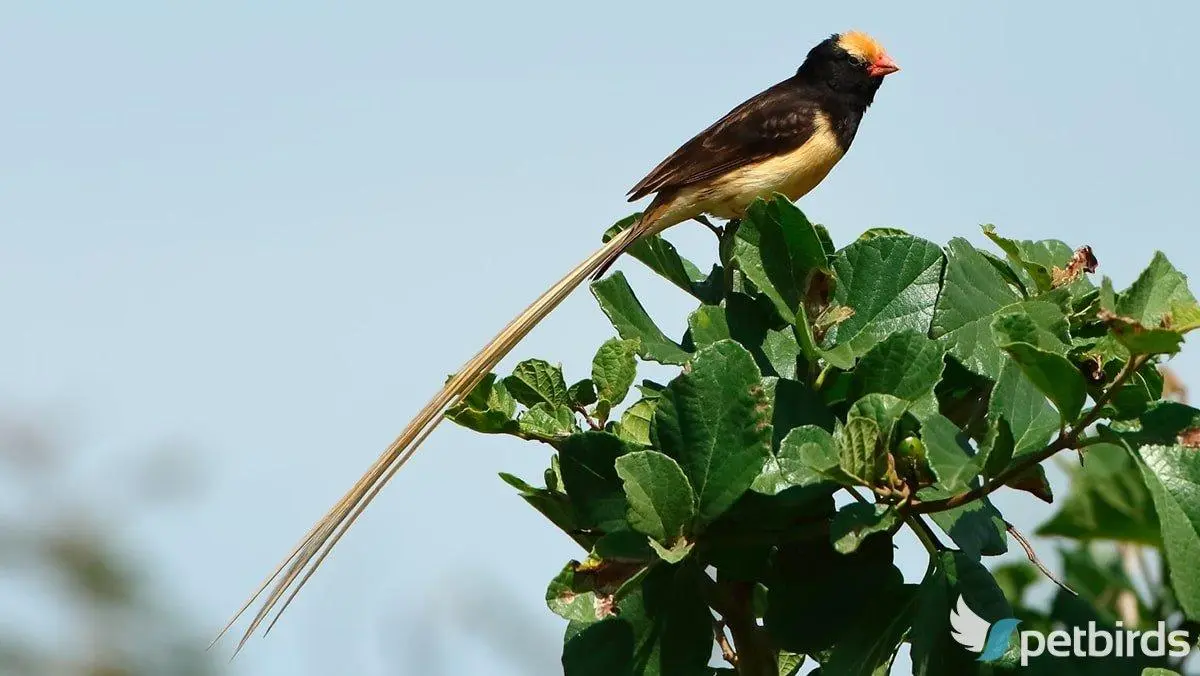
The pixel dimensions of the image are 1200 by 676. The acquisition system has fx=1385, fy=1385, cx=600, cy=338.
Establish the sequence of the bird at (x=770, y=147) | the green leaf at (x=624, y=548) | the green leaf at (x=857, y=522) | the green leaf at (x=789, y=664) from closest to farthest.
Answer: the green leaf at (x=857, y=522) → the green leaf at (x=624, y=548) → the green leaf at (x=789, y=664) → the bird at (x=770, y=147)

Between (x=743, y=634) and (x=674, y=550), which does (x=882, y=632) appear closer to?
(x=743, y=634)

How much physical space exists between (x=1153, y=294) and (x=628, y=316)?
0.93m

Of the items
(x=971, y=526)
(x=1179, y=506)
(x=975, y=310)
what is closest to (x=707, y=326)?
(x=975, y=310)

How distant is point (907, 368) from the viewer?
2168mm

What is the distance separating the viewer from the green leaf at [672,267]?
280 cm

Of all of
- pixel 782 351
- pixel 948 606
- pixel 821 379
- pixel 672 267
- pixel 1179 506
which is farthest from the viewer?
pixel 672 267

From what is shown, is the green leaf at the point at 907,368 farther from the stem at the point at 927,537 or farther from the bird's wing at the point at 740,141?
the bird's wing at the point at 740,141

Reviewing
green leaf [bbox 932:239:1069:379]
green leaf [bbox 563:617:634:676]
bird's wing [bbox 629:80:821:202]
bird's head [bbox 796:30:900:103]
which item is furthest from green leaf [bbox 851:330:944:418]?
bird's head [bbox 796:30:900:103]

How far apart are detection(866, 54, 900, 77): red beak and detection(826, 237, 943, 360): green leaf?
3.92 m

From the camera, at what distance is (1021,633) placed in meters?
2.20

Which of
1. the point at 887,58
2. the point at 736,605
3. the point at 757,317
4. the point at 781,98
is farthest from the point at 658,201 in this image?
the point at 736,605

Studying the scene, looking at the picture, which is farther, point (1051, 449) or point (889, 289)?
point (889, 289)

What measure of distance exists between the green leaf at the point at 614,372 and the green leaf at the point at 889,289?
35cm

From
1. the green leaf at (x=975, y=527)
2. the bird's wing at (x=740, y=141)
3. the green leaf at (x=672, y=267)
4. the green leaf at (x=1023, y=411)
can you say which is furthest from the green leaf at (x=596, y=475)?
the bird's wing at (x=740, y=141)
